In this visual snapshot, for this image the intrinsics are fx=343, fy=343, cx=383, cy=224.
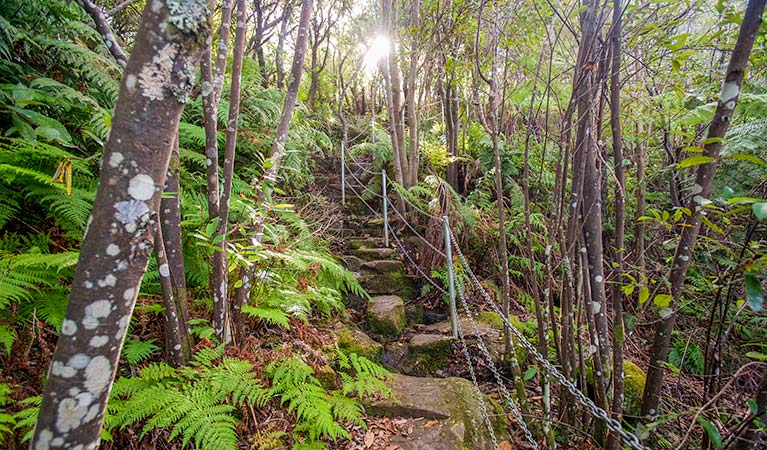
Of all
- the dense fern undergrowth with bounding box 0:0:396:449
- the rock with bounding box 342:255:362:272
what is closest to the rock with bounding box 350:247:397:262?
the rock with bounding box 342:255:362:272

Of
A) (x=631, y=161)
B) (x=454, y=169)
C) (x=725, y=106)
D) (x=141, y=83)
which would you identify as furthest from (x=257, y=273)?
(x=631, y=161)

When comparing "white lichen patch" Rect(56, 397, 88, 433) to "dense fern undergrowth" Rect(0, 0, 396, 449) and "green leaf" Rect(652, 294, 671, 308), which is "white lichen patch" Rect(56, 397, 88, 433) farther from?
"green leaf" Rect(652, 294, 671, 308)

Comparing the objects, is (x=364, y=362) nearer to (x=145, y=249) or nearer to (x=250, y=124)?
(x=145, y=249)

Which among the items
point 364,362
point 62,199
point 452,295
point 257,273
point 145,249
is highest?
point 62,199

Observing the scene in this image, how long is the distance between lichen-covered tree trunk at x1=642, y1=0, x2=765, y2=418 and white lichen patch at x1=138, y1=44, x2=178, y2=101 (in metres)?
1.65

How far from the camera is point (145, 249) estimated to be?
0.85 m

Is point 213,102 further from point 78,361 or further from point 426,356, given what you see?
point 426,356

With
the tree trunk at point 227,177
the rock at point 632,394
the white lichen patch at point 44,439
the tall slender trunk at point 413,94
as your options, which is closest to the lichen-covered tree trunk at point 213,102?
the tree trunk at point 227,177

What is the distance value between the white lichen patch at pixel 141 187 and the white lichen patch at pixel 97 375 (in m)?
0.39

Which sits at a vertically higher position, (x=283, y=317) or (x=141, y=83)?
(x=141, y=83)

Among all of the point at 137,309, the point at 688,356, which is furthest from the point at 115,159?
the point at 688,356

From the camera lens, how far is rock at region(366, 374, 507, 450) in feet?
7.29

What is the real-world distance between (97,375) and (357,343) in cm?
249

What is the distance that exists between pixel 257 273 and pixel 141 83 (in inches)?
80.3
